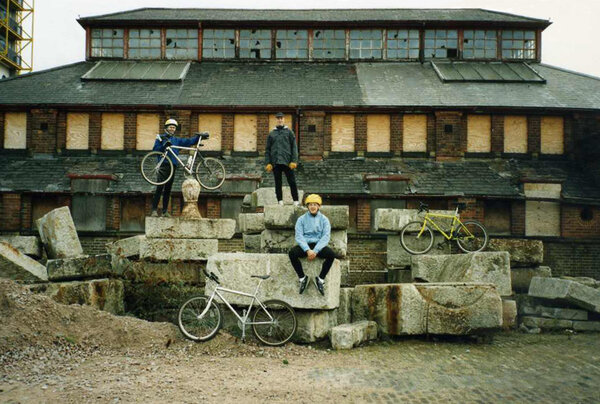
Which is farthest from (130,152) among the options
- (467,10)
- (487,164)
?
(467,10)

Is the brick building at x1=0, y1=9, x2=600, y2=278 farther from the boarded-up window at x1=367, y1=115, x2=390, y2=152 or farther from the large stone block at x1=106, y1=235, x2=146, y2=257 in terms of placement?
the large stone block at x1=106, y1=235, x2=146, y2=257

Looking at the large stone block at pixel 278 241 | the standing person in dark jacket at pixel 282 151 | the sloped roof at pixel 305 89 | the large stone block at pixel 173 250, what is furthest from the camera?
the sloped roof at pixel 305 89

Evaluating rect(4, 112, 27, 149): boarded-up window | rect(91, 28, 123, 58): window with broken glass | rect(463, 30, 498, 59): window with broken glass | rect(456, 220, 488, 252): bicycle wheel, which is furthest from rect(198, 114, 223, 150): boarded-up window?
rect(463, 30, 498, 59): window with broken glass

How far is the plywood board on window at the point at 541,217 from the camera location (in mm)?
18375

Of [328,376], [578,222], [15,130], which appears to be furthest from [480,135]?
[15,130]

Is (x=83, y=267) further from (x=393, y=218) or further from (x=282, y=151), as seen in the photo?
(x=393, y=218)

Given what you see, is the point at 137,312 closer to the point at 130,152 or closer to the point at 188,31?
the point at 130,152

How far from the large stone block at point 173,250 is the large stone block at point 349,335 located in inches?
133

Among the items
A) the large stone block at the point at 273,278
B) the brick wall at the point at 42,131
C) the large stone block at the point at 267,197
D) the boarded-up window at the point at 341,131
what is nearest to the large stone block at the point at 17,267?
the large stone block at the point at 273,278

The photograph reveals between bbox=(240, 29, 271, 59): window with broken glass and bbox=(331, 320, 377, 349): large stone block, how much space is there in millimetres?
18679

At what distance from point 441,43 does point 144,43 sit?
15142 millimetres

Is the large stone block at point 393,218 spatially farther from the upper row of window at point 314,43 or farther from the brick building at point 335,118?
the upper row of window at point 314,43

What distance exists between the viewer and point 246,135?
65.3 ft

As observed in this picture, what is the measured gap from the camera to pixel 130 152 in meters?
19.7
